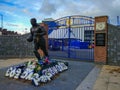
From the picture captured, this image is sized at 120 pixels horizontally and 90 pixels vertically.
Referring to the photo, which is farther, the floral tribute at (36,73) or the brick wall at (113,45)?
the brick wall at (113,45)

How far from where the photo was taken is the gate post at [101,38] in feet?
33.4

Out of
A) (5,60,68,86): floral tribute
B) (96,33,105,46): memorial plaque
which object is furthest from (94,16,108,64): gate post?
(5,60,68,86): floral tribute

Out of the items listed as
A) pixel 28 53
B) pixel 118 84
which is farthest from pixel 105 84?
pixel 28 53

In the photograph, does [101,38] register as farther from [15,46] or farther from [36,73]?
[15,46]

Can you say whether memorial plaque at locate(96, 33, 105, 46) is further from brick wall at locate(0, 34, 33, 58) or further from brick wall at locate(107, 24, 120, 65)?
brick wall at locate(0, 34, 33, 58)

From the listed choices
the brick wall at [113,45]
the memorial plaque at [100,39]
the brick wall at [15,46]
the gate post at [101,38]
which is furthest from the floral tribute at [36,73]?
the brick wall at [15,46]

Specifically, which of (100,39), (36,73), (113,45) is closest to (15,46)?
(100,39)

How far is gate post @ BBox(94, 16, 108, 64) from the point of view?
33.4ft

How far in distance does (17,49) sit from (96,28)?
7.14 metres

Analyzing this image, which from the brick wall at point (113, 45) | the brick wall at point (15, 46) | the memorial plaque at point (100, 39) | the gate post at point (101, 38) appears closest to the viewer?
the brick wall at point (113, 45)

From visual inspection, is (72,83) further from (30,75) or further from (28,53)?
(28,53)

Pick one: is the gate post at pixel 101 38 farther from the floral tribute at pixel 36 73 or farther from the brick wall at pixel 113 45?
the floral tribute at pixel 36 73

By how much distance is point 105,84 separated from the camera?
233 inches

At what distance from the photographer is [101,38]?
34.0 ft
